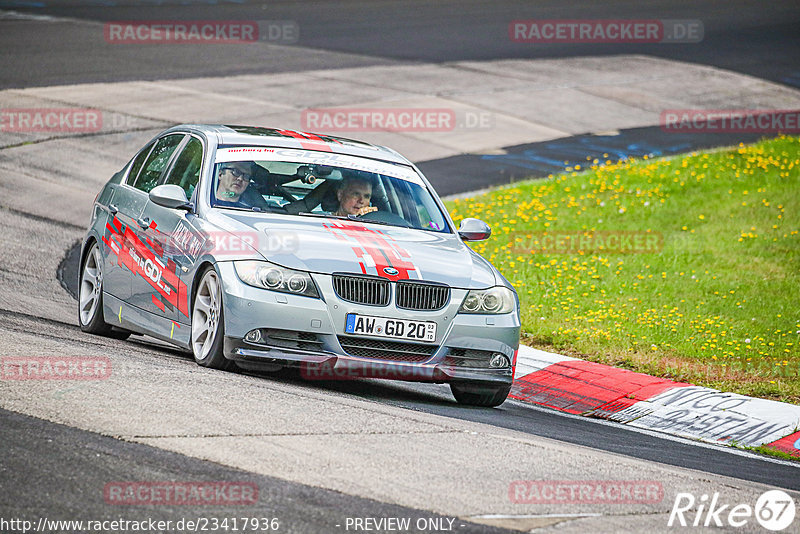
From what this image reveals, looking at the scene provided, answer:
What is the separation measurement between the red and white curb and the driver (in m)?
2.04

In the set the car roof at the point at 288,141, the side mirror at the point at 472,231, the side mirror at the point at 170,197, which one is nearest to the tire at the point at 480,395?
the side mirror at the point at 472,231

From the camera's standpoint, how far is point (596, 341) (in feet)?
36.8

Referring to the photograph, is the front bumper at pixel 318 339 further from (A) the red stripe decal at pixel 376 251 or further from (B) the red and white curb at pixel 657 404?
(B) the red and white curb at pixel 657 404

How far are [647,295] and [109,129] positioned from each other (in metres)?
10.4

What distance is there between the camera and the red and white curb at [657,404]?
29.5 feet

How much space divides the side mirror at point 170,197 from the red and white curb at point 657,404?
3.08 m

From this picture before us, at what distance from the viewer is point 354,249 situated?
26.2 ft

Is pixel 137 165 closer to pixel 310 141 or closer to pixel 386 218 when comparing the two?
pixel 310 141

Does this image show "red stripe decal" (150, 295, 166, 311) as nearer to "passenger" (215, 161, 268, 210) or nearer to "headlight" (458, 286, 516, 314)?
"passenger" (215, 161, 268, 210)

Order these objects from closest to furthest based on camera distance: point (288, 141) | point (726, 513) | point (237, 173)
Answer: point (726, 513)
point (237, 173)
point (288, 141)

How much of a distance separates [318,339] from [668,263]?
7734mm

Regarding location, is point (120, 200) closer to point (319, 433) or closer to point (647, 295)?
point (319, 433)

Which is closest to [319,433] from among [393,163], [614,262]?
[393,163]

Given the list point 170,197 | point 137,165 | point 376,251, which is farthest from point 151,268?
point 376,251
